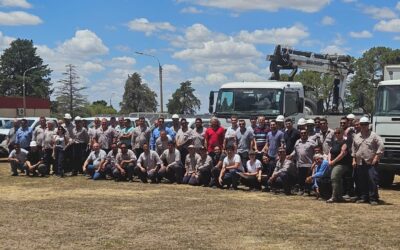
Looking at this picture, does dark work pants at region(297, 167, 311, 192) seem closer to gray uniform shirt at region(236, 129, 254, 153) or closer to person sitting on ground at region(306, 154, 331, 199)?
person sitting on ground at region(306, 154, 331, 199)

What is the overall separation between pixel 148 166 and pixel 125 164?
738 millimetres

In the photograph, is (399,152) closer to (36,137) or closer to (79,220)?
(79,220)

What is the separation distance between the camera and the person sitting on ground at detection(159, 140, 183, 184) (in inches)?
626

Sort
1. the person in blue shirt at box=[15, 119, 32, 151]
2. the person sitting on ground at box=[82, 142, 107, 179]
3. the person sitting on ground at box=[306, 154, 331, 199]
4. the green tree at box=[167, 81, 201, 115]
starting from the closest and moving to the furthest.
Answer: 1. the person sitting on ground at box=[306, 154, 331, 199]
2. the person sitting on ground at box=[82, 142, 107, 179]
3. the person in blue shirt at box=[15, 119, 32, 151]
4. the green tree at box=[167, 81, 201, 115]

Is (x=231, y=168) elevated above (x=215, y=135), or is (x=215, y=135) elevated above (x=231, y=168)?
(x=215, y=135)

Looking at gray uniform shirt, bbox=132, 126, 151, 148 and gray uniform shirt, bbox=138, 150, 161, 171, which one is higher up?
gray uniform shirt, bbox=132, 126, 151, 148

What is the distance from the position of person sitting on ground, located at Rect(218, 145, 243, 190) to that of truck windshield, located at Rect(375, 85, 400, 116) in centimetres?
383

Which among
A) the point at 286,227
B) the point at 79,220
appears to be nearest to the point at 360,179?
the point at 286,227

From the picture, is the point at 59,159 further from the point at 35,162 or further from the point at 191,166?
the point at 191,166

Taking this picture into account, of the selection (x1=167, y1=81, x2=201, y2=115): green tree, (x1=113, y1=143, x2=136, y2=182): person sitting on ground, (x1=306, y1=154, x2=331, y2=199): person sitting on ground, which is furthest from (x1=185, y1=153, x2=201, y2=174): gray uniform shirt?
(x1=167, y1=81, x2=201, y2=115): green tree

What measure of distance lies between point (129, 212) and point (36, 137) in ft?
28.8

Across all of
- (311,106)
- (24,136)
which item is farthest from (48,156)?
(311,106)

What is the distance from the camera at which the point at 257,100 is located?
17562mm

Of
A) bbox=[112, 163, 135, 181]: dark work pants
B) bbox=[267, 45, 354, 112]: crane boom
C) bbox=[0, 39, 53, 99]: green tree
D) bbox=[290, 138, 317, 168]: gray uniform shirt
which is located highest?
bbox=[0, 39, 53, 99]: green tree
